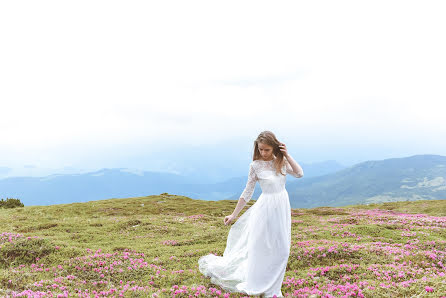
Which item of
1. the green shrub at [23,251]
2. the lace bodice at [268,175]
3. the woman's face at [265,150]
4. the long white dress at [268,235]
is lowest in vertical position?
the green shrub at [23,251]

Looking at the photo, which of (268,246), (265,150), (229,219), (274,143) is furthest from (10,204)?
(274,143)

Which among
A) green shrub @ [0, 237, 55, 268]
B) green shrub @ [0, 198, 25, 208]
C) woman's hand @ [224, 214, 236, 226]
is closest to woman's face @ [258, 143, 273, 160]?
woman's hand @ [224, 214, 236, 226]

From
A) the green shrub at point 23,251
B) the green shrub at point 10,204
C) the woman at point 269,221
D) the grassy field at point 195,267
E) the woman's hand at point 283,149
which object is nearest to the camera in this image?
the woman's hand at point 283,149

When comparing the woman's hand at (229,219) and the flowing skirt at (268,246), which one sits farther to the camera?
the woman's hand at (229,219)

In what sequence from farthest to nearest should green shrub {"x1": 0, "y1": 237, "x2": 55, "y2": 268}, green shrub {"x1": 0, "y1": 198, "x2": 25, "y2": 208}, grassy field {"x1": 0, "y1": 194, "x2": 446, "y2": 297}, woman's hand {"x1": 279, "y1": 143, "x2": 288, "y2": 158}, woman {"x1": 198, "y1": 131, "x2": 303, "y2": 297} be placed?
green shrub {"x1": 0, "y1": 198, "x2": 25, "y2": 208} → green shrub {"x1": 0, "y1": 237, "x2": 55, "y2": 268} → grassy field {"x1": 0, "y1": 194, "x2": 446, "y2": 297} → woman {"x1": 198, "y1": 131, "x2": 303, "y2": 297} → woman's hand {"x1": 279, "y1": 143, "x2": 288, "y2": 158}

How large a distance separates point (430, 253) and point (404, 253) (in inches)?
41.4

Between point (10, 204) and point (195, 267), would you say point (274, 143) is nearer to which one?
point (195, 267)

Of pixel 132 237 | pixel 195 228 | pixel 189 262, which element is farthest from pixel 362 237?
pixel 132 237

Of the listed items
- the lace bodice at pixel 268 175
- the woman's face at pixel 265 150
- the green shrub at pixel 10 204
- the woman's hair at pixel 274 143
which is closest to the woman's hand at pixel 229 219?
the lace bodice at pixel 268 175

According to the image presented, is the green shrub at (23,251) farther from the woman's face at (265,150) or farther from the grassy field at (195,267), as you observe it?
the woman's face at (265,150)

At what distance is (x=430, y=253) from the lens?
1321 cm

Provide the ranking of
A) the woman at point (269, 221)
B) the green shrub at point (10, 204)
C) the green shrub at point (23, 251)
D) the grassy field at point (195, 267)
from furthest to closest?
the green shrub at point (10, 204)
the green shrub at point (23, 251)
the grassy field at point (195, 267)
the woman at point (269, 221)

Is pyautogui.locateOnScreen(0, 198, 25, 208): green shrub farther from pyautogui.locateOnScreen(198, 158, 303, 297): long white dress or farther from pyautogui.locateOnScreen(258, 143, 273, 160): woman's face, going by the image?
pyautogui.locateOnScreen(258, 143, 273, 160): woman's face

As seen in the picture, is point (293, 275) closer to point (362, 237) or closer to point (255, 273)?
point (255, 273)
